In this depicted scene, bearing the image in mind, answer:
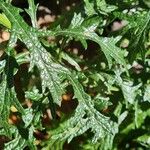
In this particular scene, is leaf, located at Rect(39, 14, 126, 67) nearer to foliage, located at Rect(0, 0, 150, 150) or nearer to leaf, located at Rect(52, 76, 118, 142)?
foliage, located at Rect(0, 0, 150, 150)

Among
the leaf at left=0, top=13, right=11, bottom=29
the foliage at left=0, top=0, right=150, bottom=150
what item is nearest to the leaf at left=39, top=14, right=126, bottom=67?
the foliage at left=0, top=0, right=150, bottom=150

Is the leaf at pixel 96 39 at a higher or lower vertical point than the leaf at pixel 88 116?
higher

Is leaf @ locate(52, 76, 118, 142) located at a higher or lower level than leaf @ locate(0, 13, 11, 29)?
lower

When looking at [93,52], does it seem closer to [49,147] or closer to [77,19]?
[49,147]

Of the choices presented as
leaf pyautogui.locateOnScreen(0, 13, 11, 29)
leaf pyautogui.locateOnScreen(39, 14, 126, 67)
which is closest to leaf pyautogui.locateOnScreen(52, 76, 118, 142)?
leaf pyautogui.locateOnScreen(39, 14, 126, 67)

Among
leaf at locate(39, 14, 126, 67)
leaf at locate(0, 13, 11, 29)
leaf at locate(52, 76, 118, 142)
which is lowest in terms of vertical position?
leaf at locate(52, 76, 118, 142)

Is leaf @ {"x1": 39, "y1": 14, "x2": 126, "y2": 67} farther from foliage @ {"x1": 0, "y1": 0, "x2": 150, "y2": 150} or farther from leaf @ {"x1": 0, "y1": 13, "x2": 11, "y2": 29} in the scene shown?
leaf @ {"x1": 0, "y1": 13, "x2": 11, "y2": 29}

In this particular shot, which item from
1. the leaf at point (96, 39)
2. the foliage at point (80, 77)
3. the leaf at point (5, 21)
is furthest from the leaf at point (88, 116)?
the leaf at point (5, 21)

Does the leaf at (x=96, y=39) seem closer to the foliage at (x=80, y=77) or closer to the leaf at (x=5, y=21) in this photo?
the foliage at (x=80, y=77)
